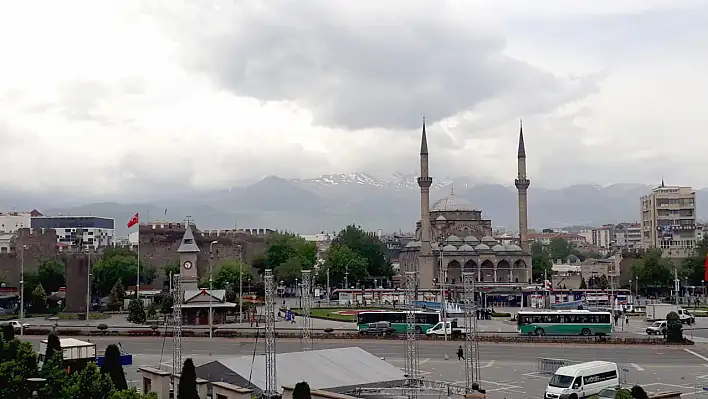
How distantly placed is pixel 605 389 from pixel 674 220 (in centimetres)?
9606

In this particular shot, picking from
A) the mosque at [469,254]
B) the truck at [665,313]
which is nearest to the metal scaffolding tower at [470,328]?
the truck at [665,313]

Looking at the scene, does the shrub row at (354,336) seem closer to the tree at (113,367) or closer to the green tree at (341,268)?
the tree at (113,367)

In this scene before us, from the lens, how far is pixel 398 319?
50.0 metres

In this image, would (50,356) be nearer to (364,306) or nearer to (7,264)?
(364,306)

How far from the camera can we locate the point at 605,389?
91.5ft

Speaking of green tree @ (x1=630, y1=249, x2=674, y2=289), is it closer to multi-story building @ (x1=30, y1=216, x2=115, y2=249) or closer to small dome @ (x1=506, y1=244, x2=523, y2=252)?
small dome @ (x1=506, y1=244, x2=523, y2=252)

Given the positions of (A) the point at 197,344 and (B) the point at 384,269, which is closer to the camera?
(A) the point at 197,344

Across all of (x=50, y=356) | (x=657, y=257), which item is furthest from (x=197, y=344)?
(x=657, y=257)

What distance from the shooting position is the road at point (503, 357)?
31.0m

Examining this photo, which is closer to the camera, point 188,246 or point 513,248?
point 188,246

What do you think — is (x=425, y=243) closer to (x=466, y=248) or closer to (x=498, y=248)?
(x=466, y=248)

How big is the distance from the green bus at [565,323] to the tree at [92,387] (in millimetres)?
32174

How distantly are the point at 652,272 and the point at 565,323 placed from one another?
45734 millimetres

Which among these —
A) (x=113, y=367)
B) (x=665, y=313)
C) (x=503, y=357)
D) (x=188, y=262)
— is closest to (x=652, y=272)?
(x=665, y=313)
